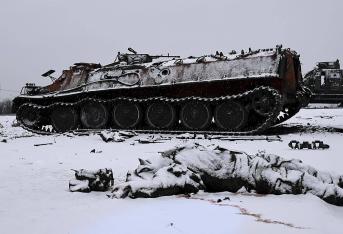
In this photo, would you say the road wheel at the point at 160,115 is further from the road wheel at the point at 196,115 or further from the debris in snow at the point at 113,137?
the debris in snow at the point at 113,137

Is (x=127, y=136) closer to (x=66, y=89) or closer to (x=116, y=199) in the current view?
(x=66, y=89)

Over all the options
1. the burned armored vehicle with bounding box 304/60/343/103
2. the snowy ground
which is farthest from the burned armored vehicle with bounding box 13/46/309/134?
the snowy ground

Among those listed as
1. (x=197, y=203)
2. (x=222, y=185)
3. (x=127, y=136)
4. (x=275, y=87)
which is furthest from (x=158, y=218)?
(x=275, y=87)

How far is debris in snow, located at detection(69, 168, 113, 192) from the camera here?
18.7 ft

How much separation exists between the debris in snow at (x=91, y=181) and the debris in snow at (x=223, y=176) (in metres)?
0.28

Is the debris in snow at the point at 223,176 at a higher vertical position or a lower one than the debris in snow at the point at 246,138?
higher

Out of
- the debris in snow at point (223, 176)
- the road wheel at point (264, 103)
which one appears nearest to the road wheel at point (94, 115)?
the road wheel at point (264, 103)

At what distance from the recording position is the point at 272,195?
528cm

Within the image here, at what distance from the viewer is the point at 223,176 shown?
18.4 ft

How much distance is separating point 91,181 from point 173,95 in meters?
10.1

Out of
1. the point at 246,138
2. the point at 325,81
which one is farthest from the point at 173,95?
the point at 325,81

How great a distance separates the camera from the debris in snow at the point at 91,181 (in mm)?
5715

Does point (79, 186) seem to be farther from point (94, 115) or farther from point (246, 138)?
point (94, 115)

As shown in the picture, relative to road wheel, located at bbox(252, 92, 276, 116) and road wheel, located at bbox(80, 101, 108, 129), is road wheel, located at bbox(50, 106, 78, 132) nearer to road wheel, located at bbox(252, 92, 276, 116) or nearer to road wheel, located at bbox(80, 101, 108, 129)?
road wheel, located at bbox(80, 101, 108, 129)
